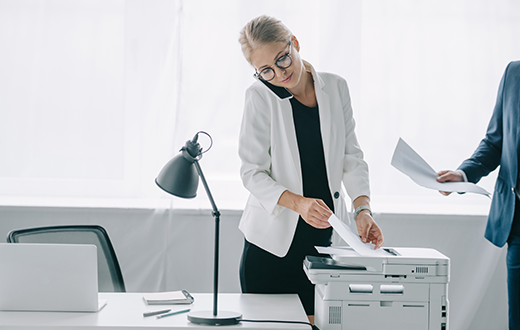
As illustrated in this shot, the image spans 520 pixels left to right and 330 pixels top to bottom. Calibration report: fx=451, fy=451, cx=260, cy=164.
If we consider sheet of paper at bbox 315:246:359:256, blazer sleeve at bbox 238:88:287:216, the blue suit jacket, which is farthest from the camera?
the blue suit jacket

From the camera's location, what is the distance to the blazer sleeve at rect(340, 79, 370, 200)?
66.4 inches

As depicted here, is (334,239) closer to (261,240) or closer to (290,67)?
(261,240)

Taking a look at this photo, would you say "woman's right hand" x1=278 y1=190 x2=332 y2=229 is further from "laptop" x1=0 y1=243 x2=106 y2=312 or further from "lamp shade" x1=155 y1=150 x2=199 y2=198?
"laptop" x1=0 y1=243 x2=106 y2=312

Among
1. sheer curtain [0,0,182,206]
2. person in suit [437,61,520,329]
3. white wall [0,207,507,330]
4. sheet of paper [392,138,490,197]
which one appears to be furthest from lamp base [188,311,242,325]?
sheer curtain [0,0,182,206]

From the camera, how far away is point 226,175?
279 centimetres

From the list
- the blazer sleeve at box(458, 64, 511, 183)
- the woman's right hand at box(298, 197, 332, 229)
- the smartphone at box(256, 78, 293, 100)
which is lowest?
the woman's right hand at box(298, 197, 332, 229)

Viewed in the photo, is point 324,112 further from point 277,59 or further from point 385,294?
point 385,294

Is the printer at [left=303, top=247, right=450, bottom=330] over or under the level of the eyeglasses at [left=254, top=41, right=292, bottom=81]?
under

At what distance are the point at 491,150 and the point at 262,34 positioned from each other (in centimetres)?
122

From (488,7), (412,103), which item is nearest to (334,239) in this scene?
(412,103)

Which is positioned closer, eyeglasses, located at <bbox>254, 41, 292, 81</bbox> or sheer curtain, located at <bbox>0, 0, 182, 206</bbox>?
eyeglasses, located at <bbox>254, 41, 292, 81</bbox>

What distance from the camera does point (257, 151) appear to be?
1662 mm

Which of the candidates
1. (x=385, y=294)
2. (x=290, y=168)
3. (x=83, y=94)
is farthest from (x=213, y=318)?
(x=83, y=94)

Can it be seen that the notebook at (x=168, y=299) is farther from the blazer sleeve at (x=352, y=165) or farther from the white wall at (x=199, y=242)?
the white wall at (x=199, y=242)
